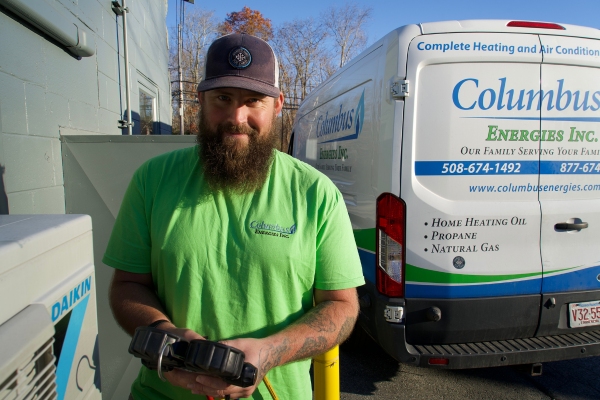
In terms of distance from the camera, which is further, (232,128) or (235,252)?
(232,128)

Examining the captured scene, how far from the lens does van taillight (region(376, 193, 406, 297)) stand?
2.92m

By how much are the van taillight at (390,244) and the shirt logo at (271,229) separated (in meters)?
1.59

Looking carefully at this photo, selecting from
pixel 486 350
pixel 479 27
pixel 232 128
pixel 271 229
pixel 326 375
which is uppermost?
pixel 479 27

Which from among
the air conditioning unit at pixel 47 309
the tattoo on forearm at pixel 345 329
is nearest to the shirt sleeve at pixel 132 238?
the air conditioning unit at pixel 47 309

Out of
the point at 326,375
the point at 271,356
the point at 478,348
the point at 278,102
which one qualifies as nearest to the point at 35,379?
the point at 271,356

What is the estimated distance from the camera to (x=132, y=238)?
4.96 ft

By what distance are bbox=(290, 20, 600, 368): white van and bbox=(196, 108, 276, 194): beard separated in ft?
4.78

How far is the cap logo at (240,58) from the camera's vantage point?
1597 millimetres

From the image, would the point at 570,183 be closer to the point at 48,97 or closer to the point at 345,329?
the point at 345,329

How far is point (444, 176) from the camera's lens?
2.90 metres

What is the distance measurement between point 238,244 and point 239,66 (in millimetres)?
674

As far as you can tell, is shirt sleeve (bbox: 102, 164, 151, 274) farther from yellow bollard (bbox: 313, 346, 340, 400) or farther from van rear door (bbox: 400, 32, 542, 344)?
van rear door (bbox: 400, 32, 542, 344)

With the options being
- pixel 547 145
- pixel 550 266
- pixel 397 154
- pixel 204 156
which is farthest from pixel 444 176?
pixel 204 156

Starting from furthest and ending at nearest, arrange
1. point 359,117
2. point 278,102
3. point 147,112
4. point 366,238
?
1. point 147,112
2. point 359,117
3. point 366,238
4. point 278,102
